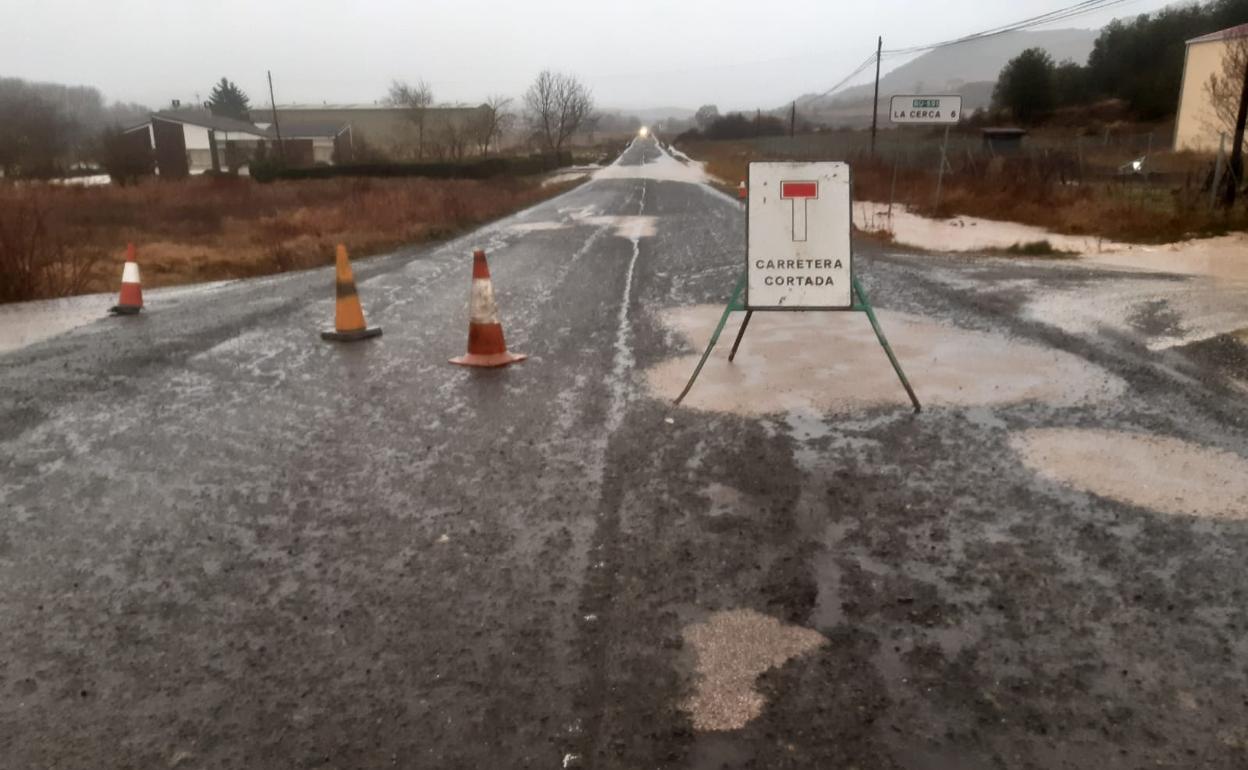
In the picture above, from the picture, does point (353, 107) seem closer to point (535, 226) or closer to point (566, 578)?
point (535, 226)

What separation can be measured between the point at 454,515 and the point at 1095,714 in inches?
117

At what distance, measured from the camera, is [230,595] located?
372 cm

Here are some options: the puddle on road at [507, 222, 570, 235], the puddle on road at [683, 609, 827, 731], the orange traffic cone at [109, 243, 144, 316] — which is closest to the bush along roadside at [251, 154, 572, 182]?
the puddle on road at [507, 222, 570, 235]

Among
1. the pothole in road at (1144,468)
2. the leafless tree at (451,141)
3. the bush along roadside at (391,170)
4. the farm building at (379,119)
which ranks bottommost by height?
the pothole in road at (1144,468)

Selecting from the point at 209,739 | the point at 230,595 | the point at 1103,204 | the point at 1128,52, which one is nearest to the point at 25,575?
the point at 230,595

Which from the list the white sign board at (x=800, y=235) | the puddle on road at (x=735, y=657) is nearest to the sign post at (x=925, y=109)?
the white sign board at (x=800, y=235)

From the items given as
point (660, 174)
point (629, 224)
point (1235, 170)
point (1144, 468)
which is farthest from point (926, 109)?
point (660, 174)

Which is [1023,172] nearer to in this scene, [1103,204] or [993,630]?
[1103,204]

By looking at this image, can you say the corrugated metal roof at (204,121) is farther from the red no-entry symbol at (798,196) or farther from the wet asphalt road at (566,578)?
the red no-entry symbol at (798,196)

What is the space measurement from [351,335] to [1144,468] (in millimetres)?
6889

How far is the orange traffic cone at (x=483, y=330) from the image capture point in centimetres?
770

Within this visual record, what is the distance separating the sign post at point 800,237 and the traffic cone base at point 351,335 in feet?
12.7

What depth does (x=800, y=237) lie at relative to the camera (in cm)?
648

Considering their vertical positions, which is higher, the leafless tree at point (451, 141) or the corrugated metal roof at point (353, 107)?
the corrugated metal roof at point (353, 107)
